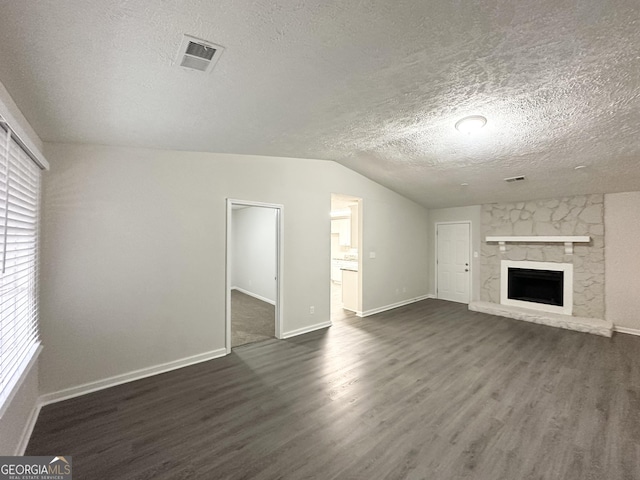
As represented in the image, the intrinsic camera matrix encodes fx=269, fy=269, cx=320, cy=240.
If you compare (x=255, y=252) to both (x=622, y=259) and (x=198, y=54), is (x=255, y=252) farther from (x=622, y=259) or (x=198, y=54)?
(x=622, y=259)

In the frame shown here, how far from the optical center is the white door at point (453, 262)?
21.0 feet

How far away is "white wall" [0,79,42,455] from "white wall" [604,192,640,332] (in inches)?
290

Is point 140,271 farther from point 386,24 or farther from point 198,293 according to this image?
point 386,24

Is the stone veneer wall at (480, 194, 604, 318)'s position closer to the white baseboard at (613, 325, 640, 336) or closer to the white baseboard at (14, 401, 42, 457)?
the white baseboard at (613, 325, 640, 336)

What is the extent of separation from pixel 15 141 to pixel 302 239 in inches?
123

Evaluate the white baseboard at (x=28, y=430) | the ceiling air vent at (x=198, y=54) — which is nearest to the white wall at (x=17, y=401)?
the white baseboard at (x=28, y=430)

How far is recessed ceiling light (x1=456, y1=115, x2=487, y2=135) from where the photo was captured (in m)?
2.76

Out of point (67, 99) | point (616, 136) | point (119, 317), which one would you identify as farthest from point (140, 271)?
point (616, 136)

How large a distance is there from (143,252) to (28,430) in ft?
5.28

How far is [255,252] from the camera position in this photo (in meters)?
7.04

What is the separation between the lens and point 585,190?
458 cm

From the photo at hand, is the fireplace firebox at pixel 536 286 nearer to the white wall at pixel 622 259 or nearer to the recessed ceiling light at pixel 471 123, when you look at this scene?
the white wall at pixel 622 259

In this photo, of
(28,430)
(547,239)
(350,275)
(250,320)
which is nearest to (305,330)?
(250,320)

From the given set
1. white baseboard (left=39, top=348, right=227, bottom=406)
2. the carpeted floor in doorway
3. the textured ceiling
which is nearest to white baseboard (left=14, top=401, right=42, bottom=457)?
white baseboard (left=39, top=348, right=227, bottom=406)
